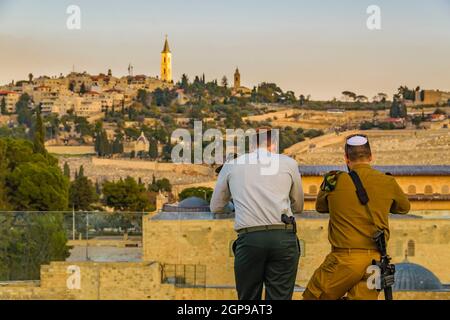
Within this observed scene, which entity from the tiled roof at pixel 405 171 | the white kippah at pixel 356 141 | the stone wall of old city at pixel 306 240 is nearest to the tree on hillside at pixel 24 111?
the tiled roof at pixel 405 171

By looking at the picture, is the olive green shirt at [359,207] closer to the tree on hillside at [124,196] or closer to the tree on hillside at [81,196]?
the tree on hillside at [81,196]

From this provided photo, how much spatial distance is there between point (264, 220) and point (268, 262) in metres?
0.15

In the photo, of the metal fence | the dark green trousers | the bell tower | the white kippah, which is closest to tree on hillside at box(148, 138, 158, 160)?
the bell tower

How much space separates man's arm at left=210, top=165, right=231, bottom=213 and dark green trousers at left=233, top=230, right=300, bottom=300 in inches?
6.4

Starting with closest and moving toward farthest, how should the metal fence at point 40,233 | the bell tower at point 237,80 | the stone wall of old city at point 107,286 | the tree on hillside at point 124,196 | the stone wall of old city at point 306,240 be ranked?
1. the stone wall of old city at point 107,286
2. the metal fence at point 40,233
3. the stone wall of old city at point 306,240
4. the tree on hillside at point 124,196
5. the bell tower at point 237,80

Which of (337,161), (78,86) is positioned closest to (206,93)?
(78,86)

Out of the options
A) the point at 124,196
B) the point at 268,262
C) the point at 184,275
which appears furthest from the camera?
the point at 124,196

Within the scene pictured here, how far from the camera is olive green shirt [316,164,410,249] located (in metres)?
4.87

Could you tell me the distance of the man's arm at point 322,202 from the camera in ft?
16.2

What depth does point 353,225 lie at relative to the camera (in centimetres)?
487

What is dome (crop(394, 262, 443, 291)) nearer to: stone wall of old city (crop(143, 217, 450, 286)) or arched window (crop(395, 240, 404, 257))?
stone wall of old city (crop(143, 217, 450, 286))

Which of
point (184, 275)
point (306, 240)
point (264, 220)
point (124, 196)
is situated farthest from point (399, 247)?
point (124, 196)

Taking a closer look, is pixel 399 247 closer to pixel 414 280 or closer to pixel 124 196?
pixel 414 280

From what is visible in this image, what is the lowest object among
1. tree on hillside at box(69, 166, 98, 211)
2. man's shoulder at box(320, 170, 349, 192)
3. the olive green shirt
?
tree on hillside at box(69, 166, 98, 211)
